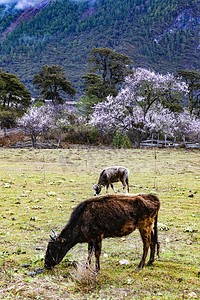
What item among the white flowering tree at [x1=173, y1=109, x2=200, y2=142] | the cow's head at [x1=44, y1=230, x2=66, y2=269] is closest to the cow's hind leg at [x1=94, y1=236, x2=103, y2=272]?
the cow's head at [x1=44, y1=230, x2=66, y2=269]

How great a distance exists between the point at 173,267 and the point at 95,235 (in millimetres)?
1744

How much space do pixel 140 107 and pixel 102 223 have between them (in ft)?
112

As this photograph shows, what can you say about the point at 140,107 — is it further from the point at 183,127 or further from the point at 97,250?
the point at 97,250

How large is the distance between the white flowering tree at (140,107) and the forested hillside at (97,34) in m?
58.6

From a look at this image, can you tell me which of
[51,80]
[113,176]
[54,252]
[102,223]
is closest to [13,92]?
[51,80]

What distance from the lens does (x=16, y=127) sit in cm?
4706

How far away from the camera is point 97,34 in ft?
425

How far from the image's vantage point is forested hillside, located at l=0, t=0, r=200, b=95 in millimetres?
107375

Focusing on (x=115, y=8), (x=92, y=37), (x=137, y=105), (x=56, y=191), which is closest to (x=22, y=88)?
(x=137, y=105)

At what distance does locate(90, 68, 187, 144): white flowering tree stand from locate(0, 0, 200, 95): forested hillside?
58.6 meters

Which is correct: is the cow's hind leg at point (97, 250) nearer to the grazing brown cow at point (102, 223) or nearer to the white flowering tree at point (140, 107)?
the grazing brown cow at point (102, 223)

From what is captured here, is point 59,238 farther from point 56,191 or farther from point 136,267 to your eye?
point 56,191

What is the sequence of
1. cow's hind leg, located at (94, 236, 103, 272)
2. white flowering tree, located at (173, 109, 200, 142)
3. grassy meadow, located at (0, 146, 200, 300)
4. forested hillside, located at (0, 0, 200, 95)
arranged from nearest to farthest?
grassy meadow, located at (0, 146, 200, 300)
cow's hind leg, located at (94, 236, 103, 272)
white flowering tree, located at (173, 109, 200, 142)
forested hillside, located at (0, 0, 200, 95)

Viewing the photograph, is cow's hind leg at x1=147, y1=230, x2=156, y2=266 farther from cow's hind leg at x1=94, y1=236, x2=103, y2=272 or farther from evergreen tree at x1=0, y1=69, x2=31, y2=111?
evergreen tree at x1=0, y1=69, x2=31, y2=111
